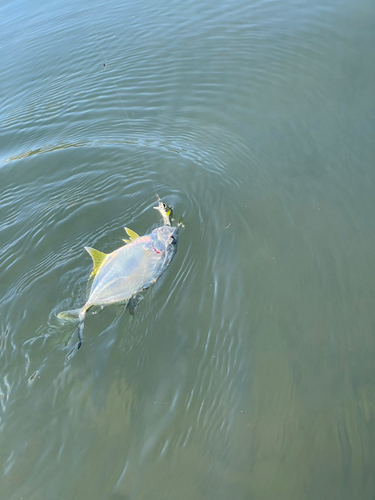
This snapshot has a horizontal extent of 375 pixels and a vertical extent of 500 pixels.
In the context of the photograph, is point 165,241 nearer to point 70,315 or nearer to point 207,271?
point 207,271

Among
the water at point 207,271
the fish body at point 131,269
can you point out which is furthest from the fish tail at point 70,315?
the water at point 207,271

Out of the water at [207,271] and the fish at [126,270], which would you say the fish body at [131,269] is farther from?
the water at [207,271]

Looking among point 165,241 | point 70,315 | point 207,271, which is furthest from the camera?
point 207,271

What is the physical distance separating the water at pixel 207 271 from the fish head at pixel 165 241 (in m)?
0.28

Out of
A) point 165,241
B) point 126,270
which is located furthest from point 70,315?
point 165,241

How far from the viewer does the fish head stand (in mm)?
4418

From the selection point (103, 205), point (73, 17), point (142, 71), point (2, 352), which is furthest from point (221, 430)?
point (73, 17)

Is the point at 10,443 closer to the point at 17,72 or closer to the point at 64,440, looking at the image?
the point at 64,440

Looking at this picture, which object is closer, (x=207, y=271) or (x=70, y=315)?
(x=70, y=315)

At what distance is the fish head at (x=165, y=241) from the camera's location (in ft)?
14.5

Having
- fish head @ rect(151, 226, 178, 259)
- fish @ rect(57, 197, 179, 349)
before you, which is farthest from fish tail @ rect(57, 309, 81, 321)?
fish head @ rect(151, 226, 178, 259)

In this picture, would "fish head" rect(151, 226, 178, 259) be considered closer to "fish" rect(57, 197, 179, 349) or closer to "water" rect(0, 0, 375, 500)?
"fish" rect(57, 197, 179, 349)

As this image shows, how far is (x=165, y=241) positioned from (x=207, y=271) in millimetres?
598

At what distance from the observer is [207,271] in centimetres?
464
